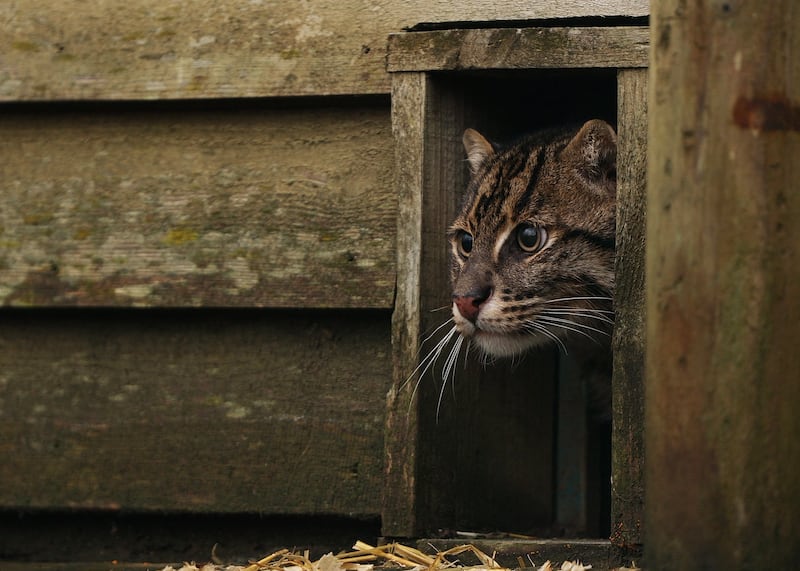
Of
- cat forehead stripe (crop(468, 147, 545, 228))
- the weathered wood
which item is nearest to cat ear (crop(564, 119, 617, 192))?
cat forehead stripe (crop(468, 147, 545, 228))

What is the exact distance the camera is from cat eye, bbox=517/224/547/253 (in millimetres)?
4008

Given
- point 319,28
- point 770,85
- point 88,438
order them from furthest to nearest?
point 88,438 → point 319,28 → point 770,85

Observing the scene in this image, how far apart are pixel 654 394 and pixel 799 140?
563 millimetres

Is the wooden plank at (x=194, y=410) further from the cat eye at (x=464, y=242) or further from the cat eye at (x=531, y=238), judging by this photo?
the cat eye at (x=531, y=238)

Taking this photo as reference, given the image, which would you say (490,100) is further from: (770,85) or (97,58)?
(770,85)

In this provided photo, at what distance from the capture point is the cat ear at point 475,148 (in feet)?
13.3

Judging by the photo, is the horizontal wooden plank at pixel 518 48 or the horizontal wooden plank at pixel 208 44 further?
the horizontal wooden plank at pixel 208 44

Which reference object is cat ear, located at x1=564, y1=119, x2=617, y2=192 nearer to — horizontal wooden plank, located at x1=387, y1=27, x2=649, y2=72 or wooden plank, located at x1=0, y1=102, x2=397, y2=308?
horizontal wooden plank, located at x1=387, y1=27, x2=649, y2=72

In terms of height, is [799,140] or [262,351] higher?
Answer: [799,140]

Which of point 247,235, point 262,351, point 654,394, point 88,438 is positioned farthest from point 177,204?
point 654,394

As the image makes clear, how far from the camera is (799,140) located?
226 centimetres

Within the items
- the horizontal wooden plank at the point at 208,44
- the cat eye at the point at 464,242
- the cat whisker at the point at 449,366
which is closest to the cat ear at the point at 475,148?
the cat eye at the point at 464,242

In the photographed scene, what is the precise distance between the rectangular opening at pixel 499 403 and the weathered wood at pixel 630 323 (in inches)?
8.6

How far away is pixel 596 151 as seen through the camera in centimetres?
401
